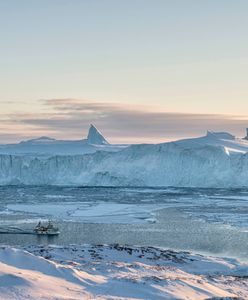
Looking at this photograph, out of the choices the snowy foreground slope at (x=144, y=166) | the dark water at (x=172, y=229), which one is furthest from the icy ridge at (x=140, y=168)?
the dark water at (x=172, y=229)

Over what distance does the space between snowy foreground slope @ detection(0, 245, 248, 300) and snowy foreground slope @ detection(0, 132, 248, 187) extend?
213 feet

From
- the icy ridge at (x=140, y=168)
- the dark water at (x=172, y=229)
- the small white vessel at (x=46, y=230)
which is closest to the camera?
the dark water at (x=172, y=229)

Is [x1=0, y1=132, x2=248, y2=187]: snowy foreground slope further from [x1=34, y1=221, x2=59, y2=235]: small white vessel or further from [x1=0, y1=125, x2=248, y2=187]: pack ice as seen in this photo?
[x1=34, y1=221, x2=59, y2=235]: small white vessel

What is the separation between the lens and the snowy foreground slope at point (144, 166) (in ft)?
313

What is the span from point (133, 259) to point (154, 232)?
1335 centimetres

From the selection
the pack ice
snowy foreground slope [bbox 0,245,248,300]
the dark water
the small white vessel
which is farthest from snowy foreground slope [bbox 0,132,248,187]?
snowy foreground slope [bbox 0,245,248,300]

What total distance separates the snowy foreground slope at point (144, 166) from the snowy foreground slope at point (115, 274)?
6507cm

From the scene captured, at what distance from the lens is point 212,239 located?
39375 millimetres

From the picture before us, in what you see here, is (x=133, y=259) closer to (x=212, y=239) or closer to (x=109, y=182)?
(x=212, y=239)

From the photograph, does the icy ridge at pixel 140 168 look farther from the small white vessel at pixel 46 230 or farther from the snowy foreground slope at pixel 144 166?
the small white vessel at pixel 46 230

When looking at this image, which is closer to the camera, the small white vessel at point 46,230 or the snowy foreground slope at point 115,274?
the snowy foreground slope at point 115,274

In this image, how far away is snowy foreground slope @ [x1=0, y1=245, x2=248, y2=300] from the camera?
2094cm

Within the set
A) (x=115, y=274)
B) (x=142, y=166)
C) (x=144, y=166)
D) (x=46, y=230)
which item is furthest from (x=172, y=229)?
(x=142, y=166)

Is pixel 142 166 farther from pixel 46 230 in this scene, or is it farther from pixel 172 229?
pixel 46 230
